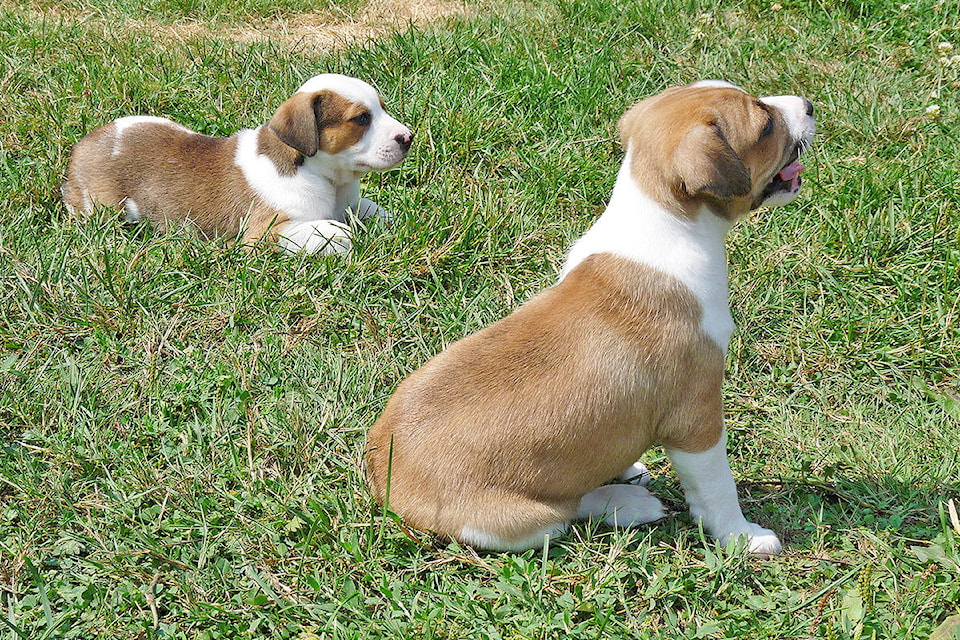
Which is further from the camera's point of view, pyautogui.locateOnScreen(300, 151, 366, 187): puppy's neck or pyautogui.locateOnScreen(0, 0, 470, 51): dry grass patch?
pyautogui.locateOnScreen(0, 0, 470, 51): dry grass patch

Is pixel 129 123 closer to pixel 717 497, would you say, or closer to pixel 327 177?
pixel 327 177

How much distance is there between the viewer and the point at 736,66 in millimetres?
7180

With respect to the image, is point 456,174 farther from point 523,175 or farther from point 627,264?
point 627,264

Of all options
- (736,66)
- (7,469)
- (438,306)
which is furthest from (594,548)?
(736,66)

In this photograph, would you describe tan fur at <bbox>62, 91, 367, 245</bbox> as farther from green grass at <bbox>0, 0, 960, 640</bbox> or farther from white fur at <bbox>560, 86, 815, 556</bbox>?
white fur at <bbox>560, 86, 815, 556</bbox>

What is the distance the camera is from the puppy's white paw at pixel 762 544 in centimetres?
405

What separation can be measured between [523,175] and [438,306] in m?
1.39

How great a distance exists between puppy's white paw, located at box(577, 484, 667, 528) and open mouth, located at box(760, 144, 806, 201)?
139 cm

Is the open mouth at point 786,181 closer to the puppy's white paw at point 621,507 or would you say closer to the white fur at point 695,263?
the white fur at point 695,263

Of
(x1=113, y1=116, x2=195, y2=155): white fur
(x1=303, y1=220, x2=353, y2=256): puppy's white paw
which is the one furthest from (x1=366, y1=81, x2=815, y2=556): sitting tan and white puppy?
(x1=113, y1=116, x2=195, y2=155): white fur

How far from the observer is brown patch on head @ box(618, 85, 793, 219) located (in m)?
3.58

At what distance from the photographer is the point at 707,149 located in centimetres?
357

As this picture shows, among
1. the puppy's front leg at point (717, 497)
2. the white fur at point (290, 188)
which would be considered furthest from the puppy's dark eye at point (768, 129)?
the white fur at point (290, 188)

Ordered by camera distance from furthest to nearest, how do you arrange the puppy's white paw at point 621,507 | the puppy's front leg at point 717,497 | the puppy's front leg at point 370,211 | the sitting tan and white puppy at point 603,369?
the puppy's front leg at point 370,211
the puppy's white paw at point 621,507
the puppy's front leg at point 717,497
the sitting tan and white puppy at point 603,369
